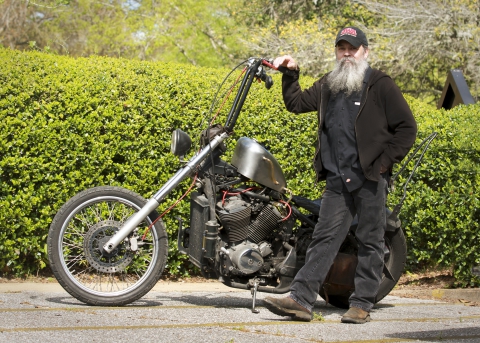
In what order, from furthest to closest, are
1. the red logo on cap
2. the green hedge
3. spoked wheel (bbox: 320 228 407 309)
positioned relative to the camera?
1. the green hedge
2. spoked wheel (bbox: 320 228 407 309)
3. the red logo on cap

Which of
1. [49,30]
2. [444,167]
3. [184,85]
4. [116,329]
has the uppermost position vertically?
[184,85]

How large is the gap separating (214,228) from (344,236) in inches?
38.5

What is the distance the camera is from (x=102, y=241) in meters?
5.81

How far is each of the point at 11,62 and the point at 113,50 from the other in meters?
22.5

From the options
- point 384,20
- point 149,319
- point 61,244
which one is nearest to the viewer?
point 149,319

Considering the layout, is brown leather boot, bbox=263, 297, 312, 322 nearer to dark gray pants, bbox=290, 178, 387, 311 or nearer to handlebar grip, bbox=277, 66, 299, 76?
dark gray pants, bbox=290, 178, 387, 311

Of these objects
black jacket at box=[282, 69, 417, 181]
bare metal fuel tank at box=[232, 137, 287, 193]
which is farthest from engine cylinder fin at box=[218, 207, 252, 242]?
black jacket at box=[282, 69, 417, 181]

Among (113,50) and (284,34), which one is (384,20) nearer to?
(284,34)

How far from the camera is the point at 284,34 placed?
18281 mm

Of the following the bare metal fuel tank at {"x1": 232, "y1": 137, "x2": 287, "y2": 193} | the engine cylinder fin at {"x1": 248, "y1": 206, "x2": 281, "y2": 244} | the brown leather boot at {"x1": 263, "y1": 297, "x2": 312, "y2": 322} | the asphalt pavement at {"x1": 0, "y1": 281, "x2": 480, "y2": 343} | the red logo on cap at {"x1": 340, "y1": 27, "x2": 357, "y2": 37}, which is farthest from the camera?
the engine cylinder fin at {"x1": 248, "y1": 206, "x2": 281, "y2": 244}

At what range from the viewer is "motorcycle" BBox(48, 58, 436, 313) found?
574 centimetres

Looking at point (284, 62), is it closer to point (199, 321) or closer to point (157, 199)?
point (157, 199)

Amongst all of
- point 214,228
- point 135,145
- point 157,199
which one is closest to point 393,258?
point 214,228

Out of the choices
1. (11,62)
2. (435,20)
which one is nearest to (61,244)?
(11,62)
